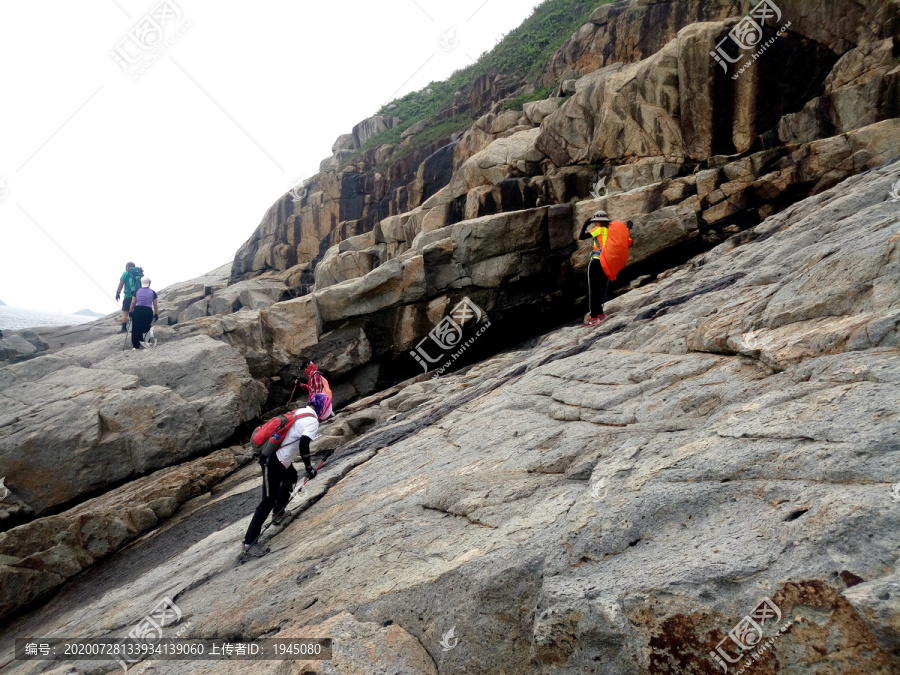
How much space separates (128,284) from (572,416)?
1601 centimetres

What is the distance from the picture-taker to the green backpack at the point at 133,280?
626 inches

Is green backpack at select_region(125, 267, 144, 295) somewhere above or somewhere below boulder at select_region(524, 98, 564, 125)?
above

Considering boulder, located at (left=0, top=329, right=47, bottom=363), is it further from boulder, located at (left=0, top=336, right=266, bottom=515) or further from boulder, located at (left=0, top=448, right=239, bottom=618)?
boulder, located at (left=0, top=448, right=239, bottom=618)

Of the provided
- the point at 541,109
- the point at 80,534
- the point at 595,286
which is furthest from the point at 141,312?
the point at 541,109

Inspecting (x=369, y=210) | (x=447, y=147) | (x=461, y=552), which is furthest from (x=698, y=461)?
(x=369, y=210)

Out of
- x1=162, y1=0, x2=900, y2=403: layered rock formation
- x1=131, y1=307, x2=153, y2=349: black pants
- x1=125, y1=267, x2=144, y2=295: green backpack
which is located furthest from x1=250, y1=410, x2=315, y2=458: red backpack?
x1=125, y1=267, x2=144, y2=295: green backpack

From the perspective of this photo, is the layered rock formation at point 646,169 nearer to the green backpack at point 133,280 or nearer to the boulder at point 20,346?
the green backpack at point 133,280

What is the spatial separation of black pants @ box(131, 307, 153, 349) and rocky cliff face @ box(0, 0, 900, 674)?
766mm

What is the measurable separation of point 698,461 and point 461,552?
2284 millimetres

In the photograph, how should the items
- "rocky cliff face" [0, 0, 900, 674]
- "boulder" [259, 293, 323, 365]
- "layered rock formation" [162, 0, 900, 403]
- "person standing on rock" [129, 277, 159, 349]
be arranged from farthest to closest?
"boulder" [259, 293, 323, 365] → "person standing on rock" [129, 277, 159, 349] → "layered rock formation" [162, 0, 900, 403] → "rocky cliff face" [0, 0, 900, 674]

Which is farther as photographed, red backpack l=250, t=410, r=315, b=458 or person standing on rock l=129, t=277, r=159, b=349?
person standing on rock l=129, t=277, r=159, b=349

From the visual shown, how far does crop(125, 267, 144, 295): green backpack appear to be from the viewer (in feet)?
52.2

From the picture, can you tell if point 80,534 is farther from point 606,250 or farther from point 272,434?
point 606,250

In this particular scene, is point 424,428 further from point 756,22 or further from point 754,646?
point 756,22
